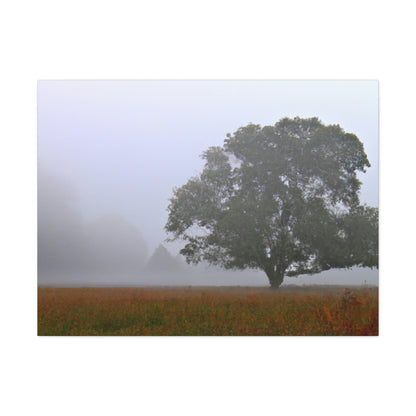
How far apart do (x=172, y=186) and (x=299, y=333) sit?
11.7ft

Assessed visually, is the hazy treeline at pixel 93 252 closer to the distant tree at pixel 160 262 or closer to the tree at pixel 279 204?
the distant tree at pixel 160 262

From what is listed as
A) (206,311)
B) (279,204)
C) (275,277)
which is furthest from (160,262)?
(279,204)

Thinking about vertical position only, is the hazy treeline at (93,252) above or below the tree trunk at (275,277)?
above

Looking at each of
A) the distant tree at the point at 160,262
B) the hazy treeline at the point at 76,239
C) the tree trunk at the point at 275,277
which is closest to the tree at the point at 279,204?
the tree trunk at the point at 275,277

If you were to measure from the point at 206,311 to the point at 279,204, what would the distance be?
2467 mm

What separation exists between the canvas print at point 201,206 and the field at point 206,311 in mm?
26

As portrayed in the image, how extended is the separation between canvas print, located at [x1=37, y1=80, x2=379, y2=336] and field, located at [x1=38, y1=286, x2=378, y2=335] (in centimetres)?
3

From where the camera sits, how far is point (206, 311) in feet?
26.3

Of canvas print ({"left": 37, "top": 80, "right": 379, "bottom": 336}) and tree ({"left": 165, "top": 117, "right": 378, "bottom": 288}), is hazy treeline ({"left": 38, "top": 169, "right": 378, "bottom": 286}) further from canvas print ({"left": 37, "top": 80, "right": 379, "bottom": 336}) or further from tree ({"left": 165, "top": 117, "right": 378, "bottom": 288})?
tree ({"left": 165, "top": 117, "right": 378, "bottom": 288})

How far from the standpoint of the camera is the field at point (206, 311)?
786 cm

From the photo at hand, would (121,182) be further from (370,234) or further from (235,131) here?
(370,234)

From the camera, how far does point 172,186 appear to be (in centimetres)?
847

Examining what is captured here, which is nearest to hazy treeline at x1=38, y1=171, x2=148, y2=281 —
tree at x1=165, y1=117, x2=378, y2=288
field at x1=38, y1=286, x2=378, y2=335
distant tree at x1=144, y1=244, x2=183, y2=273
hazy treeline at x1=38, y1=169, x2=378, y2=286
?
hazy treeline at x1=38, y1=169, x2=378, y2=286

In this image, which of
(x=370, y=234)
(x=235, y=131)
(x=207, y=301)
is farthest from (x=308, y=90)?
(x=207, y=301)
